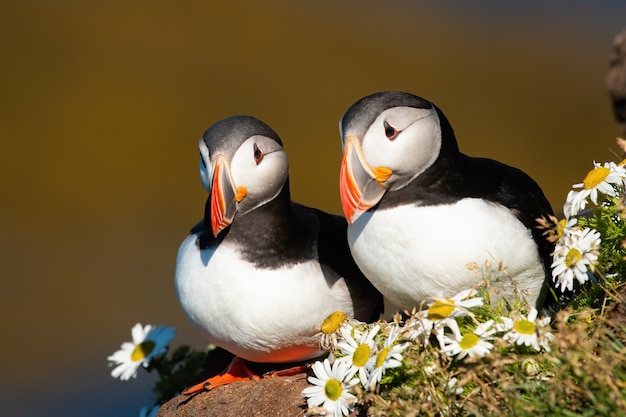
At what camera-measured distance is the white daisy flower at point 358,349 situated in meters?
3.91

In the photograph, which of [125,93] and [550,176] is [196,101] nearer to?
[125,93]

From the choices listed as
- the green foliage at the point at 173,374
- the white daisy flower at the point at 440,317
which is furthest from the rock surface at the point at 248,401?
the white daisy flower at the point at 440,317

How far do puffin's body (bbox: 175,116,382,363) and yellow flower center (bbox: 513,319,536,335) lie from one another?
1244 mm

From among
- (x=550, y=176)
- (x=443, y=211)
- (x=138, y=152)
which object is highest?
(x=443, y=211)

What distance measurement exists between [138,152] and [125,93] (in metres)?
1.05

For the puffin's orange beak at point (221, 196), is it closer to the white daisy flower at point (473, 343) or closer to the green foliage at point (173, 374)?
the white daisy flower at point (473, 343)

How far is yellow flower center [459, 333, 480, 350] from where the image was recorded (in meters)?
3.60

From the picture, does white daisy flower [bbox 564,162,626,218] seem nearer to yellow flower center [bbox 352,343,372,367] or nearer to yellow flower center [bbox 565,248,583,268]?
yellow flower center [bbox 565,248,583,268]

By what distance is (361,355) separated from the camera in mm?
3947

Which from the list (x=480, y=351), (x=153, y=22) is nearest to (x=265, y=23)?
(x=153, y=22)

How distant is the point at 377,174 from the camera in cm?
412

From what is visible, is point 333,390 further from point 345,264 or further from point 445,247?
point 345,264

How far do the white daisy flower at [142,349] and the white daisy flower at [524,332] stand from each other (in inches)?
102

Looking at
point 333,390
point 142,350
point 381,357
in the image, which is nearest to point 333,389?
point 333,390
